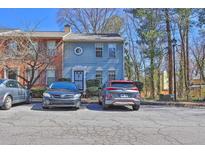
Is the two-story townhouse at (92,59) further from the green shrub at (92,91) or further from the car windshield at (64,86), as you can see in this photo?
the car windshield at (64,86)

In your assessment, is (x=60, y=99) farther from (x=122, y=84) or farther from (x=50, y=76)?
(x=50, y=76)

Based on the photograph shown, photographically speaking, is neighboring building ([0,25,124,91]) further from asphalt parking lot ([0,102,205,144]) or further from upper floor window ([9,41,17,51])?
asphalt parking lot ([0,102,205,144])

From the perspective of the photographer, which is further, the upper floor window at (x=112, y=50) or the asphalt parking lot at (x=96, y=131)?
the upper floor window at (x=112, y=50)

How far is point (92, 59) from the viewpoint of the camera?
28766mm

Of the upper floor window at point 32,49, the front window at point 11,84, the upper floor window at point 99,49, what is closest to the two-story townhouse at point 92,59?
the upper floor window at point 99,49

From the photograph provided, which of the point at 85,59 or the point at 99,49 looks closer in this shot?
the point at 85,59

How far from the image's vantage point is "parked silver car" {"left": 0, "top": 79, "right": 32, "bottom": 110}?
13148 millimetres

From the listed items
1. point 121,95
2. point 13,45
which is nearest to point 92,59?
point 13,45

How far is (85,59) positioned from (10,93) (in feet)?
50.5

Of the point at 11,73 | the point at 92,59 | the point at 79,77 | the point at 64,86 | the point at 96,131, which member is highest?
the point at 92,59

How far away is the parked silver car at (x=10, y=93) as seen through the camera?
43.1 ft

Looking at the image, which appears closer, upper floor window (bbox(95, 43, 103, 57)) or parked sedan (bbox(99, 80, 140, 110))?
parked sedan (bbox(99, 80, 140, 110))

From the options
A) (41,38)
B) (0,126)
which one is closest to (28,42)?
(41,38)

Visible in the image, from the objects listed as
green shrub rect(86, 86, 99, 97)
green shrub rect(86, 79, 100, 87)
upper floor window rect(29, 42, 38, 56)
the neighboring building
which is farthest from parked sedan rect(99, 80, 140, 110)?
the neighboring building
